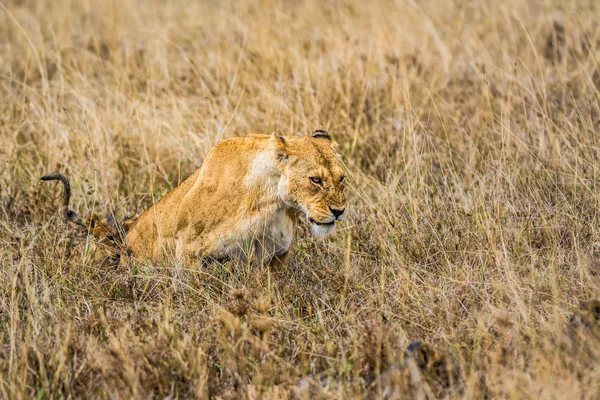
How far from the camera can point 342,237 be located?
5531 millimetres

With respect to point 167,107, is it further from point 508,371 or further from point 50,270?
point 508,371

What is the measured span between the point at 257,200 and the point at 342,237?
968 millimetres

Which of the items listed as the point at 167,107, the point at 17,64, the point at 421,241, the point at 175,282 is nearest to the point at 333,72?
the point at 167,107

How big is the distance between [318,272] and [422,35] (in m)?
4.60

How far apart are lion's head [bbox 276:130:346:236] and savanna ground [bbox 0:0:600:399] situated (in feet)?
1.37

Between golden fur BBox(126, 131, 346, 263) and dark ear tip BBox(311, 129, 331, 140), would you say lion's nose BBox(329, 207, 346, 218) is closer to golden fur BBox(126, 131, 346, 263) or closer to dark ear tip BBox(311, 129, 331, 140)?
golden fur BBox(126, 131, 346, 263)

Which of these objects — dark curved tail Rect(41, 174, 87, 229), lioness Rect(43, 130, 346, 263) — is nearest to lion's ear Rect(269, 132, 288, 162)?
lioness Rect(43, 130, 346, 263)

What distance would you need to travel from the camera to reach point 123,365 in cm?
361

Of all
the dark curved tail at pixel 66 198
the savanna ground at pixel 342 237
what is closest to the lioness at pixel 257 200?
the savanna ground at pixel 342 237

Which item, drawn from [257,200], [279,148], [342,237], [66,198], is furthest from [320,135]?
[66,198]

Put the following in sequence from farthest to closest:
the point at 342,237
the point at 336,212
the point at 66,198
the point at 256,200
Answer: the point at 342,237 → the point at 66,198 → the point at 256,200 → the point at 336,212

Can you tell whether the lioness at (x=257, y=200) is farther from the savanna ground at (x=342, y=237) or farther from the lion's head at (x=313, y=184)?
the savanna ground at (x=342, y=237)

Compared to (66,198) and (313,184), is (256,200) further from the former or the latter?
(66,198)

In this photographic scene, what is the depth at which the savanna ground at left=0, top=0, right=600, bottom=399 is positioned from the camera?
146 inches
